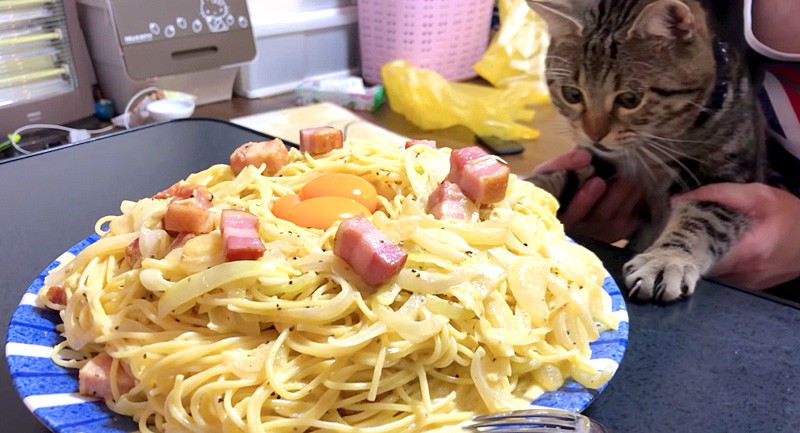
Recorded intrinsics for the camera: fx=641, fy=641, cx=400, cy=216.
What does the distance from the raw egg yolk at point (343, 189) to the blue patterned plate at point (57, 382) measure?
41 centimetres

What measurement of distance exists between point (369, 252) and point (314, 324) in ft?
0.37

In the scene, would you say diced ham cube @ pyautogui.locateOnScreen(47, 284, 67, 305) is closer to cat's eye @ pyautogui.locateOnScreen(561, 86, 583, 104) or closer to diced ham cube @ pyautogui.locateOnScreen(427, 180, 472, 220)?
diced ham cube @ pyautogui.locateOnScreen(427, 180, 472, 220)

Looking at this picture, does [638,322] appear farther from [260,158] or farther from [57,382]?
[57,382]

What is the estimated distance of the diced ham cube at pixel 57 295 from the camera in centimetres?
92

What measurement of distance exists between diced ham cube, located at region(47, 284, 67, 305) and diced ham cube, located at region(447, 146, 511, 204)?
60 centimetres

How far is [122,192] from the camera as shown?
1.46 m

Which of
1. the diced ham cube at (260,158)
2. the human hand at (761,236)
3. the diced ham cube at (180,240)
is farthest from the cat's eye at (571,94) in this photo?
the diced ham cube at (180,240)

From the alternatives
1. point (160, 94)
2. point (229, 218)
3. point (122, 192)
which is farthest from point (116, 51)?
point (229, 218)

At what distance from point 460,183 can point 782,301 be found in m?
0.64

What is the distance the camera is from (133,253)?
35.6 inches

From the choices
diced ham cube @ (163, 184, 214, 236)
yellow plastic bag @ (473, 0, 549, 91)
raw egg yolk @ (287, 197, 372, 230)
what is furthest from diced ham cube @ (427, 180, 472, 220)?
yellow plastic bag @ (473, 0, 549, 91)

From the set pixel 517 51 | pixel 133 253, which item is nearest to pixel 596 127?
pixel 133 253

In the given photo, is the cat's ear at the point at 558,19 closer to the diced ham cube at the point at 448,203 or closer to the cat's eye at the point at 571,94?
the cat's eye at the point at 571,94

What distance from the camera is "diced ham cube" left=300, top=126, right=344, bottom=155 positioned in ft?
3.98
